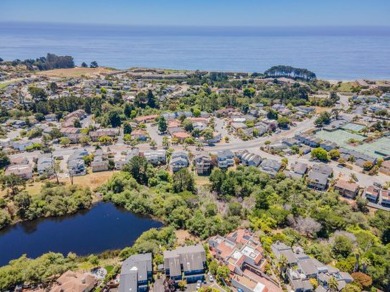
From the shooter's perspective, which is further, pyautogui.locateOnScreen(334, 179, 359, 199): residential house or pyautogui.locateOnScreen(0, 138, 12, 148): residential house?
pyautogui.locateOnScreen(0, 138, 12, 148): residential house

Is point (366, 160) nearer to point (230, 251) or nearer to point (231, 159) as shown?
point (231, 159)

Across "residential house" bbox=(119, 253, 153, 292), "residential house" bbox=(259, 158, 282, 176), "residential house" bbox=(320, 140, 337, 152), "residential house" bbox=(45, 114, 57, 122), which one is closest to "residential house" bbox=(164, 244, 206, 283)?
"residential house" bbox=(119, 253, 153, 292)

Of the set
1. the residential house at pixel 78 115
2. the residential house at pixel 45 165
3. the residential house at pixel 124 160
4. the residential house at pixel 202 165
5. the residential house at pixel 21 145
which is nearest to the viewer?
the residential house at pixel 45 165

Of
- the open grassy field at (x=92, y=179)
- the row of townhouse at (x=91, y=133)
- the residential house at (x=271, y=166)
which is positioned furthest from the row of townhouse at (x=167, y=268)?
the row of townhouse at (x=91, y=133)

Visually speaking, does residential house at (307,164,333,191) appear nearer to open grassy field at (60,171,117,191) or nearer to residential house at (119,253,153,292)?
residential house at (119,253,153,292)

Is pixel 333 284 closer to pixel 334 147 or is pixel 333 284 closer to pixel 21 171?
pixel 334 147

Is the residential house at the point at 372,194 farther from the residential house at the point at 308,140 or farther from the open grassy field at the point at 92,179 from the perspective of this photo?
the open grassy field at the point at 92,179
